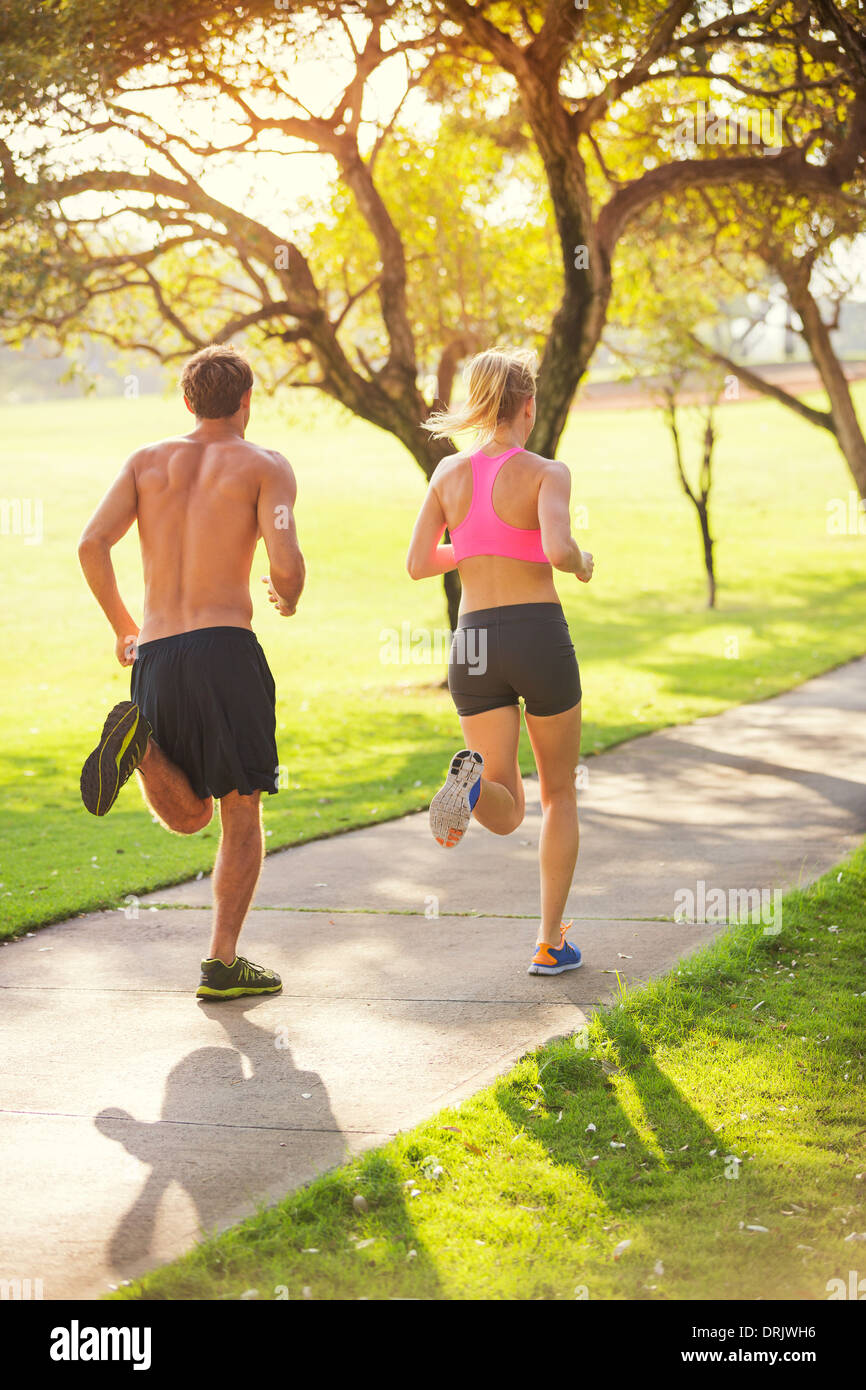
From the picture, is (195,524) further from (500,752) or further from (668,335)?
(668,335)

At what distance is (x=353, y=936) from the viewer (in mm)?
5742

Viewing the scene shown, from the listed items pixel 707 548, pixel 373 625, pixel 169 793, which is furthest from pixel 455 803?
pixel 707 548

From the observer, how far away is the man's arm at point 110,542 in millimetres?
4777

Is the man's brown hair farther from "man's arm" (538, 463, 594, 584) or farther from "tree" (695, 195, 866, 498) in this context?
"tree" (695, 195, 866, 498)

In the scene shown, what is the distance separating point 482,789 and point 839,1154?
5.42 ft

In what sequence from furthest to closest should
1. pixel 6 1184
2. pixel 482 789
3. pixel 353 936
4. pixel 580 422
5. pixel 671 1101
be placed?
pixel 580 422, pixel 353 936, pixel 482 789, pixel 671 1101, pixel 6 1184

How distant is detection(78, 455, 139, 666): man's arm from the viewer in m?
4.78

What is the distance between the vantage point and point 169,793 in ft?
15.9

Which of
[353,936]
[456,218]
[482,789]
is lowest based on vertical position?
[353,936]

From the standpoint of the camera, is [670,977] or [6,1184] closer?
[6,1184]

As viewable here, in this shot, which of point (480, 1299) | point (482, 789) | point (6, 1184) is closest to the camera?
point (480, 1299)

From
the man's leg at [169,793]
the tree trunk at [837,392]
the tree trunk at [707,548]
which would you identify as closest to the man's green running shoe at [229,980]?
the man's leg at [169,793]

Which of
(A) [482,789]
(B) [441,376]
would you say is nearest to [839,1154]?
(A) [482,789]

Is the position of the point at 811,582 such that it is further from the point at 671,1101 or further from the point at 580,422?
the point at 580,422
